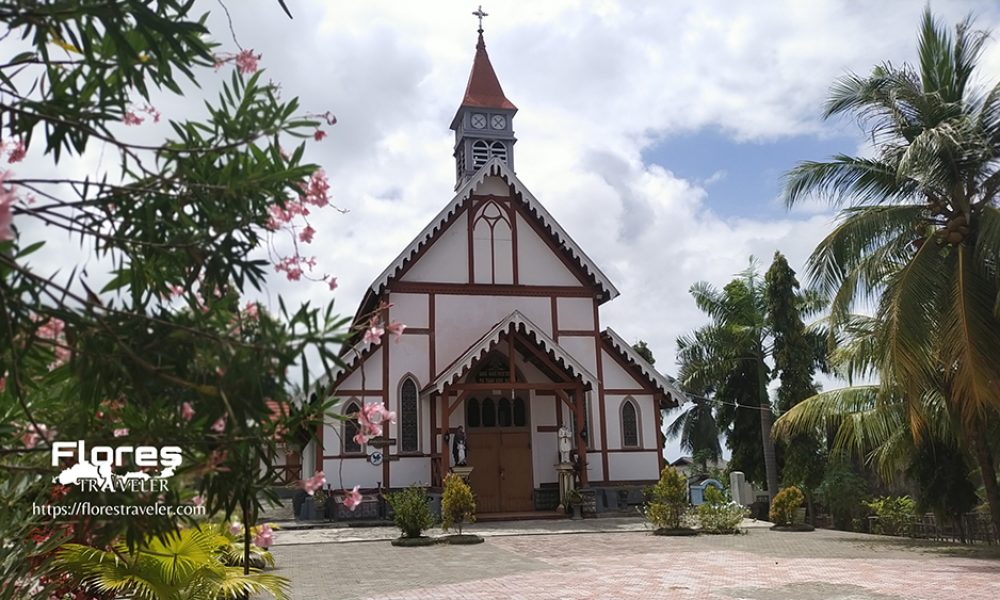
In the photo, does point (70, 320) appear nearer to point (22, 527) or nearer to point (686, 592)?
point (22, 527)

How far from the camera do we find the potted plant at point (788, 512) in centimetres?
2128

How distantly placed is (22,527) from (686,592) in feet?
26.4

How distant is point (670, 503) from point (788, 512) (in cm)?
410

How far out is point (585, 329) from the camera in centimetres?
2652

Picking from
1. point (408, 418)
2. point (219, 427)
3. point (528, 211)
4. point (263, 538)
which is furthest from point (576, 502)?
point (219, 427)

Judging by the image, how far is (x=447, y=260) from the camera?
1018 inches

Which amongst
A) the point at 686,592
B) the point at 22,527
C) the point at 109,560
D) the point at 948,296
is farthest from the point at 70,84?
the point at 948,296

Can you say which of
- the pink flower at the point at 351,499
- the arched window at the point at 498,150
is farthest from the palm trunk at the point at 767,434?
the pink flower at the point at 351,499

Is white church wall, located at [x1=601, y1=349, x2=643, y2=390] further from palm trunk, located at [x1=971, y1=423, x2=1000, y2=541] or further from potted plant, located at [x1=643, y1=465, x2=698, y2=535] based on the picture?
palm trunk, located at [x1=971, y1=423, x2=1000, y2=541]

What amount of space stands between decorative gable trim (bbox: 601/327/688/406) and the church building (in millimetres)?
37

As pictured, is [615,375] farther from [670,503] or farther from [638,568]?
[638,568]

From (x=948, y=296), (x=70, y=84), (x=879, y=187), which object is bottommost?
(x=70, y=84)

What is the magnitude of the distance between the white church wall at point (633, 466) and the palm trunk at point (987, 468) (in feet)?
34.8

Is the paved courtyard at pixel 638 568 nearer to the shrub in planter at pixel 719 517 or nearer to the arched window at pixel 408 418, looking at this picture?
the shrub in planter at pixel 719 517
